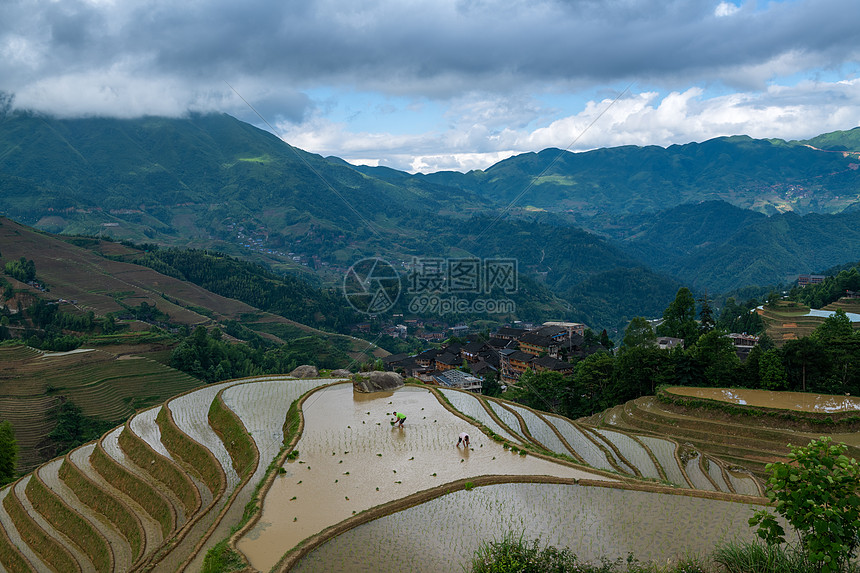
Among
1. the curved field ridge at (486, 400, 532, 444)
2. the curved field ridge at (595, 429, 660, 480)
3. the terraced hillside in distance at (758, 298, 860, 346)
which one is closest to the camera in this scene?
the curved field ridge at (486, 400, 532, 444)

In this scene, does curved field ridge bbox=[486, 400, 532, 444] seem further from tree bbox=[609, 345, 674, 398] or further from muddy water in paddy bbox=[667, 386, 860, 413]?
tree bbox=[609, 345, 674, 398]

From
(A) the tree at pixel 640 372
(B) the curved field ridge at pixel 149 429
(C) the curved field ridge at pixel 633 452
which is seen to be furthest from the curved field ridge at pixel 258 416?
(A) the tree at pixel 640 372

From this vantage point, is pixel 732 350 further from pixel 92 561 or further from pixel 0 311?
pixel 0 311

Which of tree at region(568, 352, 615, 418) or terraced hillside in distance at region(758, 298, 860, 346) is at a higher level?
terraced hillside in distance at region(758, 298, 860, 346)

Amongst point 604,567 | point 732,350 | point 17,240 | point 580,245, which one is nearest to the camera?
point 604,567

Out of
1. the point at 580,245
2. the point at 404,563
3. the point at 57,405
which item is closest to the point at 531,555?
the point at 404,563

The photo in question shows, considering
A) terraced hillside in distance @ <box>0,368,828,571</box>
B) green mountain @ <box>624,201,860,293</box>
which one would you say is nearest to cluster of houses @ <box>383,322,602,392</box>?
terraced hillside in distance @ <box>0,368,828,571</box>
